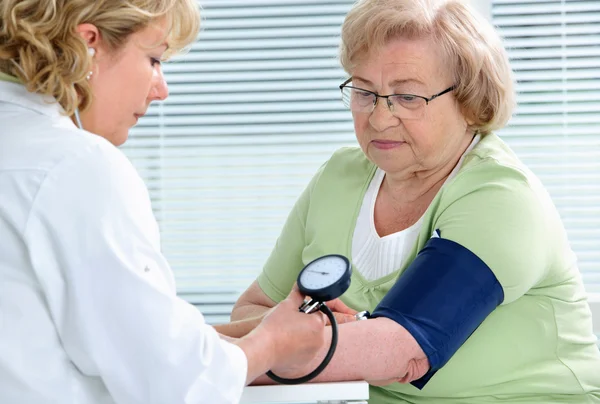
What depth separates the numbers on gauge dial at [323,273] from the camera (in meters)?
1.42

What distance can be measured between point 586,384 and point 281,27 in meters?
1.93

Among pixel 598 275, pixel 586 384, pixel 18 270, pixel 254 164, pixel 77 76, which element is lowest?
pixel 598 275

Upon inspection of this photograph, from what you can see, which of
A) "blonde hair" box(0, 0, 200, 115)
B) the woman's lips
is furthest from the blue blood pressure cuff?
"blonde hair" box(0, 0, 200, 115)

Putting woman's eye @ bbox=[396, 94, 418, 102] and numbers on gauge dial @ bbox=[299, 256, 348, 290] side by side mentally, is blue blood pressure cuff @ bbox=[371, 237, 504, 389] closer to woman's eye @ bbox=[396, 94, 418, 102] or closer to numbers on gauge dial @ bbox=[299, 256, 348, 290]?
numbers on gauge dial @ bbox=[299, 256, 348, 290]

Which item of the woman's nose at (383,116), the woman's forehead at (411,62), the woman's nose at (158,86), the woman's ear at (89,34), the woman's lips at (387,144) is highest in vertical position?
the woman's ear at (89,34)

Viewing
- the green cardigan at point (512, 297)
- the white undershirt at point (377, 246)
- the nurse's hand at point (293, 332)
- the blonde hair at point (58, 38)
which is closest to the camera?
the blonde hair at point (58, 38)

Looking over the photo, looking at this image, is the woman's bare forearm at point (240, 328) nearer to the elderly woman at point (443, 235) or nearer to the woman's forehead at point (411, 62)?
the elderly woman at point (443, 235)

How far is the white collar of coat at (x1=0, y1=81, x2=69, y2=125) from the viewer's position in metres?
1.31

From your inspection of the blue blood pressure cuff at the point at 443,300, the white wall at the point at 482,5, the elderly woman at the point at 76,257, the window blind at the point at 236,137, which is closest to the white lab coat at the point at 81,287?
the elderly woman at the point at 76,257

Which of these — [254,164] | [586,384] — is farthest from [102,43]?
[254,164]

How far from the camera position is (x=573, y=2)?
123 inches

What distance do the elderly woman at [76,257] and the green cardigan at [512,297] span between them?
589mm

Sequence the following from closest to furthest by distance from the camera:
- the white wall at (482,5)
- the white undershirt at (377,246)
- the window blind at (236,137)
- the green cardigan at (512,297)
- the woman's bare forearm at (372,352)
A: the woman's bare forearm at (372,352)
the green cardigan at (512,297)
the white undershirt at (377,246)
the white wall at (482,5)
the window blind at (236,137)

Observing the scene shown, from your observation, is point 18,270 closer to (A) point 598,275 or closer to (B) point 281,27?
(B) point 281,27
